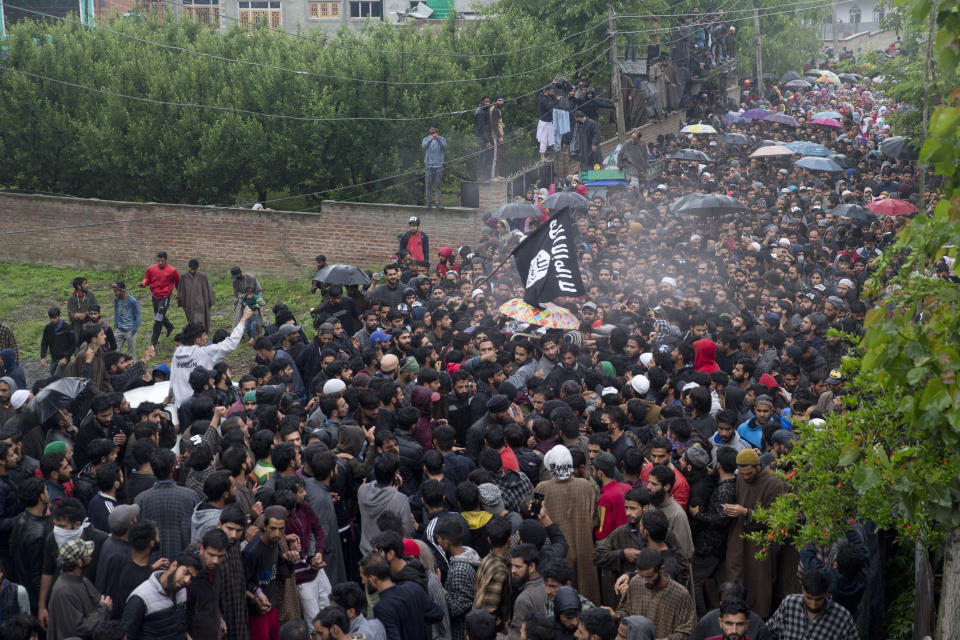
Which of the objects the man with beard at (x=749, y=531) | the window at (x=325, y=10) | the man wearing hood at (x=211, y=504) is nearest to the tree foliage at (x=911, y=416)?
the man with beard at (x=749, y=531)

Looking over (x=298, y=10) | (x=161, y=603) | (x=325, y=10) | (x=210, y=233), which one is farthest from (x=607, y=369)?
(x=298, y=10)

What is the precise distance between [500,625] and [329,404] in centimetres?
308

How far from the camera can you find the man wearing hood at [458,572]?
6.95 meters

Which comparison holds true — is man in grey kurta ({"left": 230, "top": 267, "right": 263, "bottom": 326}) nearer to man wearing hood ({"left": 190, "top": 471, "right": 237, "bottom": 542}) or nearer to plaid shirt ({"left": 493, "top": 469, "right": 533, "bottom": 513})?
plaid shirt ({"left": 493, "top": 469, "right": 533, "bottom": 513})

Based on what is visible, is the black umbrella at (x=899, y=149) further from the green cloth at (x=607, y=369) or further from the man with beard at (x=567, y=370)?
the man with beard at (x=567, y=370)

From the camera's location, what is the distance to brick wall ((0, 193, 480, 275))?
2211 cm

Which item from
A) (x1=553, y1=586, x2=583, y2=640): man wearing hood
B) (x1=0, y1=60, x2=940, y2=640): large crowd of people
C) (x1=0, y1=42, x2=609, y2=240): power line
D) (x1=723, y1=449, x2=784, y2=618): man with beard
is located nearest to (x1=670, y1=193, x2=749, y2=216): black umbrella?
(x1=0, y1=60, x2=940, y2=640): large crowd of people

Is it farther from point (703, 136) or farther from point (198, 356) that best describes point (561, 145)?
point (198, 356)

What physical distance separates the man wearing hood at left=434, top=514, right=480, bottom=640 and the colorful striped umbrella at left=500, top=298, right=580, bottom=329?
16.4 feet

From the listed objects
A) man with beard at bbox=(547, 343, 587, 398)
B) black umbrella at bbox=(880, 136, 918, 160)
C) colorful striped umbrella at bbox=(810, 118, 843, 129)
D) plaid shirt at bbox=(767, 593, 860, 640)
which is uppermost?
colorful striped umbrella at bbox=(810, 118, 843, 129)

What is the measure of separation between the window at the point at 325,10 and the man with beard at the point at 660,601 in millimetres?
40039

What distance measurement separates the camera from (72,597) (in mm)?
6555

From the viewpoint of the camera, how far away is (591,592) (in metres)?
8.03

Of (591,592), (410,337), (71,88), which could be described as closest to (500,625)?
(591,592)
